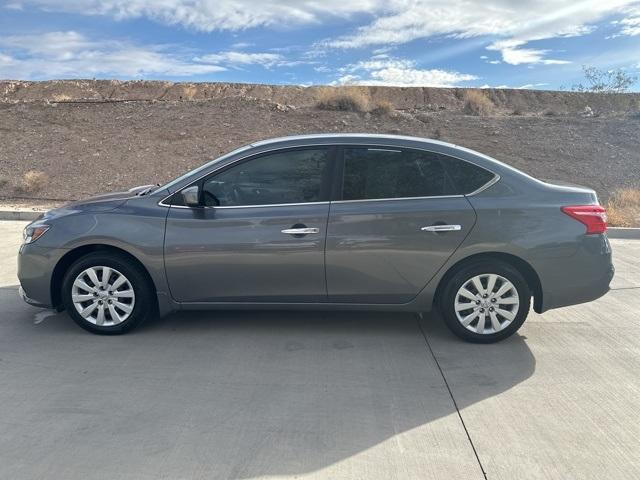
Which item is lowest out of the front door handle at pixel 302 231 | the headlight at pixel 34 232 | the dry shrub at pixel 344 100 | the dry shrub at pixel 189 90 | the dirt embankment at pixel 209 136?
the front door handle at pixel 302 231

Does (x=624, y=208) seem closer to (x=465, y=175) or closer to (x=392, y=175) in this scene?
(x=465, y=175)

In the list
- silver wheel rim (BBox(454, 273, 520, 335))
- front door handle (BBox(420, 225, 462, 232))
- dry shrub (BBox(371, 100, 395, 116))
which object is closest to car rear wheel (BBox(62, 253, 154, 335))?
front door handle (BBox(420, 225, 462, 232))

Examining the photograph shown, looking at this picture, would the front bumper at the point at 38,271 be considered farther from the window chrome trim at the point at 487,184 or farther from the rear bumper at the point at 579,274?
the rear bumper at the point at 579,274

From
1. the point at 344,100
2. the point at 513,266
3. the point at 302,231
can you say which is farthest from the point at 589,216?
the point at 344,100

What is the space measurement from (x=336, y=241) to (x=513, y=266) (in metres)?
1.51

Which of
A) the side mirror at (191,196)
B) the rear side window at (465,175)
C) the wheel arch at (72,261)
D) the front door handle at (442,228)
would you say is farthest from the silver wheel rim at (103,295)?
the rear side window at (465,175)

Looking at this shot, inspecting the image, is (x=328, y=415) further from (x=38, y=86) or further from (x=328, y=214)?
(x=38, y=86)

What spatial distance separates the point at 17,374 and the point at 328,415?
92.7 inches

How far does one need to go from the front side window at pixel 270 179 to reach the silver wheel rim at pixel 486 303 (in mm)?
1530

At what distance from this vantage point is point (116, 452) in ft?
10.1

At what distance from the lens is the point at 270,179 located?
15.5ft

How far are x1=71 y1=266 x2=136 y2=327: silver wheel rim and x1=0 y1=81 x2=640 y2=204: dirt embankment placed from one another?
9271 mm

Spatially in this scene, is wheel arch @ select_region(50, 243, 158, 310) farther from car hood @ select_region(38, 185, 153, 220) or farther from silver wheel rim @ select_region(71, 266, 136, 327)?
car hood @ select_region(38, 185, 153, 220)

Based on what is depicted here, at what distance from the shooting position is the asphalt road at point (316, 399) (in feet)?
9.89
